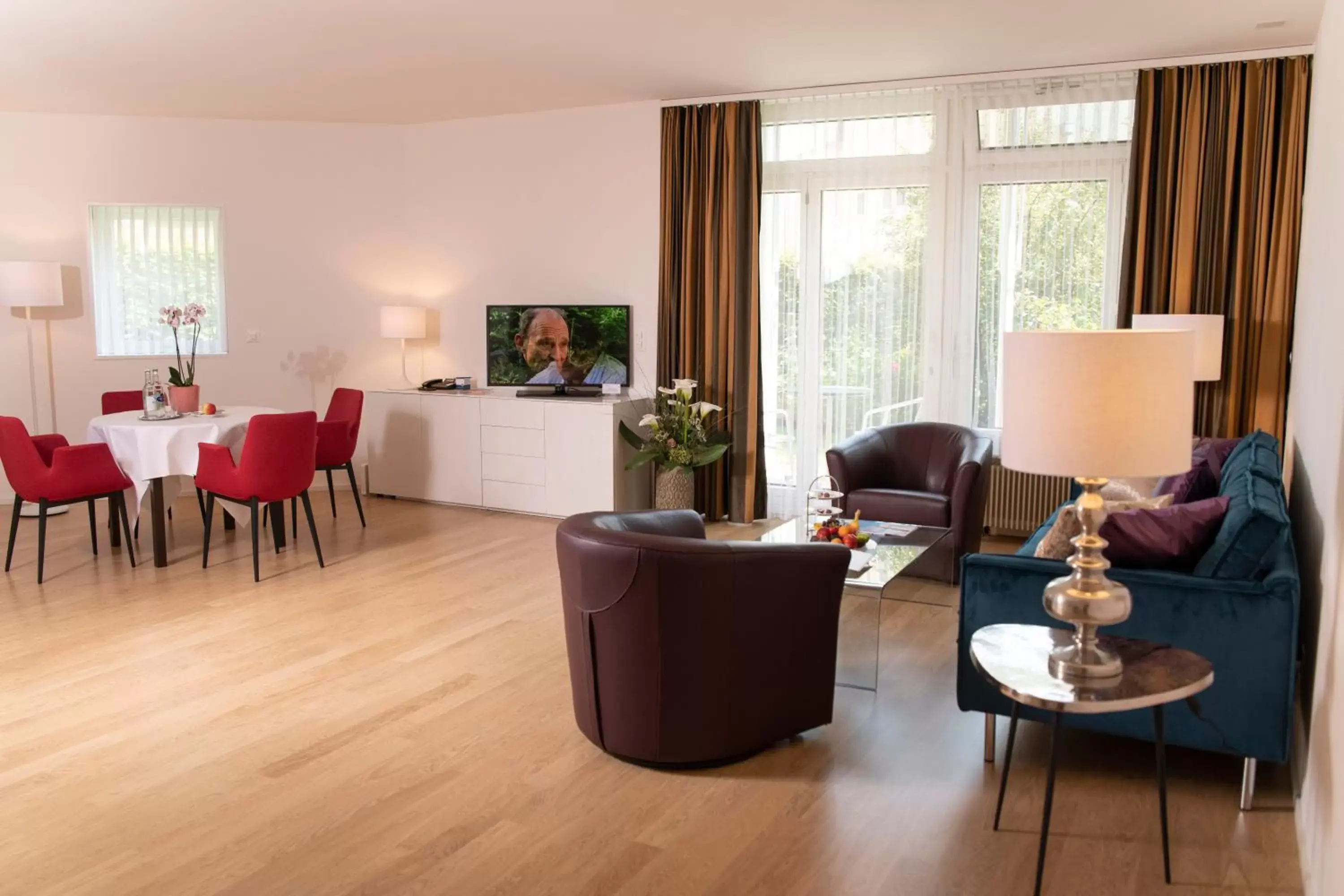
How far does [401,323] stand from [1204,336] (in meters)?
5.27

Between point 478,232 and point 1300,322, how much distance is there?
17.6 feet

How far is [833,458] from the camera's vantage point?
559 cm

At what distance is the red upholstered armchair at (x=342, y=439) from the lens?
6.52 m

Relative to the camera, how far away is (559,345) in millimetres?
7395

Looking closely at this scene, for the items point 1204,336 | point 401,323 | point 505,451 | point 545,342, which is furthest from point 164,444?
point 1204,336

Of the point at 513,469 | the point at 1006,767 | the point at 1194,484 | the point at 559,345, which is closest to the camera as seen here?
the point at 1006,767

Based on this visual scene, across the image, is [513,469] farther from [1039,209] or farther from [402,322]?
[1039,209]

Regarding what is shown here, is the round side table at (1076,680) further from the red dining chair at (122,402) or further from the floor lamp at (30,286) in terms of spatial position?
the floor lamp at (30,286)

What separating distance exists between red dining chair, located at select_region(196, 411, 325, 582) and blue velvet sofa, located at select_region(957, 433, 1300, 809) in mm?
3659

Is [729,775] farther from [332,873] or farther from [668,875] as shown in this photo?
[332,873]

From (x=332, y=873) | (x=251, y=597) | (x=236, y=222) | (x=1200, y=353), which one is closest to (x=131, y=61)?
(x=236, y=222)

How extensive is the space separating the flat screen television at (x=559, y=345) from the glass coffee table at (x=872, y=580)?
267 cm

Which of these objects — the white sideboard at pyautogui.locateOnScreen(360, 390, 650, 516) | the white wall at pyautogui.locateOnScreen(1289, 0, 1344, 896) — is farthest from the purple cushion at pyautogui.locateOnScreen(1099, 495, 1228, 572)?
the white sideboard at pyautogui.locateOnScreen(360, 390, 650, 516)

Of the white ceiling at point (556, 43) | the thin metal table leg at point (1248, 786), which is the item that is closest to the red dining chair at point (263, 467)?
the white ceiling at point (556, 43)
